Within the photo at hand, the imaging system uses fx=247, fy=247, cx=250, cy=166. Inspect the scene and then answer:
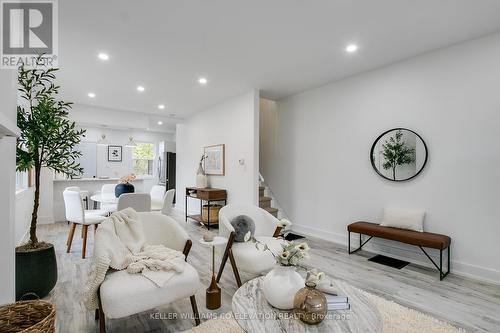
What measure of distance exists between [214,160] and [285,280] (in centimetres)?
457

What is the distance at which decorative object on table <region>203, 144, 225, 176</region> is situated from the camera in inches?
220

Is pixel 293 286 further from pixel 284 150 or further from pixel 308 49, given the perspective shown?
pixel 284 150

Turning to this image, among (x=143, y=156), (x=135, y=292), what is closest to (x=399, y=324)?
(x=135, y=292)

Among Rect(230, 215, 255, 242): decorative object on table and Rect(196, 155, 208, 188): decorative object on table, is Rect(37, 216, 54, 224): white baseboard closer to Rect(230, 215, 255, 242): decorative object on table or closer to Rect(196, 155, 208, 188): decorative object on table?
Rect(196, 155, 208, 188): decorative object on table

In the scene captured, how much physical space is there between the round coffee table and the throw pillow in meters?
2.14

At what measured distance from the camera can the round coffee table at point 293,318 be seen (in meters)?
1.30

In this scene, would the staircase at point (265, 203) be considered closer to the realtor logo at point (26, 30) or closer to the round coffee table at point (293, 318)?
the round coffee table at point (293, 318)

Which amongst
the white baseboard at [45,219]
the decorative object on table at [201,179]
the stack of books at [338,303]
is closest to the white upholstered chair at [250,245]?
the stack of books at [338,303]

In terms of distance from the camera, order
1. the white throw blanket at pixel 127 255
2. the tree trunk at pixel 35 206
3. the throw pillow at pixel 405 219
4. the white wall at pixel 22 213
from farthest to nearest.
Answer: the white wall at pixel 22 213 → the throw pillow at pixel 405 219 → the tree trunk at pixel 35 206 → the white throw blanket at pixel 127 255

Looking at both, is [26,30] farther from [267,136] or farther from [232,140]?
[267,136]

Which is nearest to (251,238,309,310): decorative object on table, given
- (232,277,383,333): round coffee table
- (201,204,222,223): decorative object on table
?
(232,277,383,333): round coffee table

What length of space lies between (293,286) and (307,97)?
400 centimetres

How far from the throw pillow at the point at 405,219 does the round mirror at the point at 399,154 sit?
0.46 m

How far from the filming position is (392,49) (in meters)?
3.19
